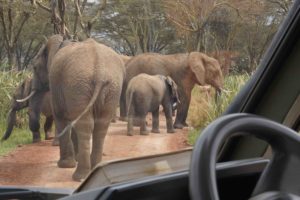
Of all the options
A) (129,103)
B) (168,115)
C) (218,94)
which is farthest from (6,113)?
(218,94)

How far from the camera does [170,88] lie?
4.18 meters

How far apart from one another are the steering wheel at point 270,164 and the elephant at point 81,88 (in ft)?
10.1

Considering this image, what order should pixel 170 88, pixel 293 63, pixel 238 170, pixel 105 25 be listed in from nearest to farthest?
pixel 238 170
pixel 293 63
pixel 105 25
pixel 170 88

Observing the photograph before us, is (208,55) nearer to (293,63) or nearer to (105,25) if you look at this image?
(105,25)

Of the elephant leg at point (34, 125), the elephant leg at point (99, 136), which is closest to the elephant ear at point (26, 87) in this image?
the elephant leg at point (34, 125)

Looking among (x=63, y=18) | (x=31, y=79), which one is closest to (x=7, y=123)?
(x=31, y=79)

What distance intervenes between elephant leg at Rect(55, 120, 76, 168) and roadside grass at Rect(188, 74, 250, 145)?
0.67 meters

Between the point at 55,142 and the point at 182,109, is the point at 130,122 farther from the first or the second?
the point at 55,142

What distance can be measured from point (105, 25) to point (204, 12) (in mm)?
541

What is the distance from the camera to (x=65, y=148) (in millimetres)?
3943

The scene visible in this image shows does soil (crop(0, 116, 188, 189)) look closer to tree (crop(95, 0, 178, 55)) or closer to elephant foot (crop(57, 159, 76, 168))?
elephant foot (crop(57, 159, 76, 168))

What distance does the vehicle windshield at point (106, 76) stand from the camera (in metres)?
3.65

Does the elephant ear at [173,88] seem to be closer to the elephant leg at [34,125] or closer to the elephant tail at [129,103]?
the elephant tail at [129,103]

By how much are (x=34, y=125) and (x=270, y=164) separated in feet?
10.9
